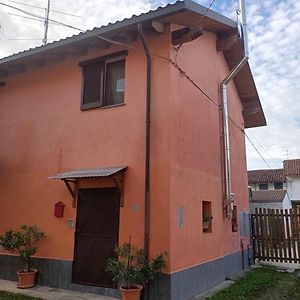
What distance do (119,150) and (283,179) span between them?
108 feet

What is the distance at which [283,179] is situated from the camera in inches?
1449

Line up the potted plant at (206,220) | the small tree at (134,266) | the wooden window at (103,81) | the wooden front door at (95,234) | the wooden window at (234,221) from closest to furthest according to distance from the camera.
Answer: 1. the small tree at (134,266)
2. the wooden front door at (95,234)
3. the wooden window at (103,81)
4. the potted plant at (206,220)
5. the wooden window at (234,221)

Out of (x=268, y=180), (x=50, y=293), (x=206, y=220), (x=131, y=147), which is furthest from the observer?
(x=268, y=180)

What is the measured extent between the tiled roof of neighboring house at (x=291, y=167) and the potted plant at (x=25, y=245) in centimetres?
3239

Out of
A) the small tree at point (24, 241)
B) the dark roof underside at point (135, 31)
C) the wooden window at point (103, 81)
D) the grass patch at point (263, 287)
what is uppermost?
the dark roof underside at point (135, 31)

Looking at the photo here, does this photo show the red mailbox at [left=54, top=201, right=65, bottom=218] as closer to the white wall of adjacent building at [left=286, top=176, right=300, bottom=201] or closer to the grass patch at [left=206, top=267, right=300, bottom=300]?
the grass patch at [left=206, top=267, right=300, bottom=300]

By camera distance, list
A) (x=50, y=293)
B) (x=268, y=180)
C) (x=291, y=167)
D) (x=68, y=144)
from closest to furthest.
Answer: (x=50, y=293), (x=68, y=144), (x=291, y=167), (x=268, y=180)

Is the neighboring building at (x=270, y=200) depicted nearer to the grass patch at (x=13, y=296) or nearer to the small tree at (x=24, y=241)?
the small tree at (x=24, y=241)

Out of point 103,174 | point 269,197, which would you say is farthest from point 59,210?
point 269,197

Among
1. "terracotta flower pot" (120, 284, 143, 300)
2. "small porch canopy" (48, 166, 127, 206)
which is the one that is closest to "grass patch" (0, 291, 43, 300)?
"terracotta flower pot" (120, 284, 143, 300)

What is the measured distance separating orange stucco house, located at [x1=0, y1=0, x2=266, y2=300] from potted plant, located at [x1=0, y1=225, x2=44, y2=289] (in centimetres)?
24

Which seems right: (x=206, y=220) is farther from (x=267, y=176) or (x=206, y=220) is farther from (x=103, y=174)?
(x=267, y=176)

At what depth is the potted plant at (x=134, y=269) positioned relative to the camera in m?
6.48

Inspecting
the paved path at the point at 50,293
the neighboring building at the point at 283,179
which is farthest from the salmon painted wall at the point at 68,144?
the neighboring building at the point at 283,179
